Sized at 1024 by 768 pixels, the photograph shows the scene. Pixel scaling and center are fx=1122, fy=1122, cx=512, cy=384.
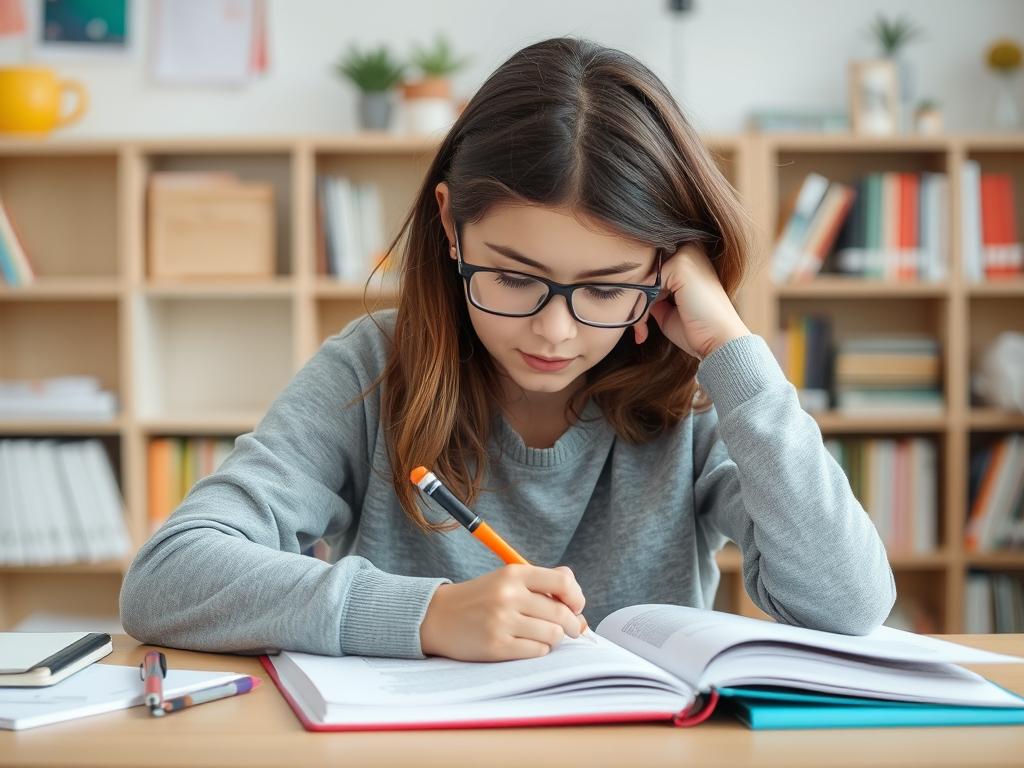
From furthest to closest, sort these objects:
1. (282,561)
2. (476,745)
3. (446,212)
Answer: (446,212)
(282,561)
(476,745)

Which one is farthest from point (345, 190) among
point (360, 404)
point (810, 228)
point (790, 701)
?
point (790, 701)

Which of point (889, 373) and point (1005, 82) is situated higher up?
point (1005, 82)

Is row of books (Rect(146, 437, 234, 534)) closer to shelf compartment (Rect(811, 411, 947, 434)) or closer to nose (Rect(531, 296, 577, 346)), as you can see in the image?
shelf compartment (Rect(811, 411, 947, 434))

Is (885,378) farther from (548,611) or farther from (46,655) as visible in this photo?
(46,655)

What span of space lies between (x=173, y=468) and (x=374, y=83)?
1.18 metres

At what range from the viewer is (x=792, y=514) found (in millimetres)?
1043

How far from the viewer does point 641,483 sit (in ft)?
4.24

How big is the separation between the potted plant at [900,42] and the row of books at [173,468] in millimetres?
2067

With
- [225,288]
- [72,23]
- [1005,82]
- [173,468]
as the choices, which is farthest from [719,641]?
[72,23]

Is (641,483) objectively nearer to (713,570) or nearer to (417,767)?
(713,570)

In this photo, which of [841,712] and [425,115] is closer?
[841,712]

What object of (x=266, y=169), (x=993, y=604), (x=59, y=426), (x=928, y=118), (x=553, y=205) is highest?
(x=928, y=118)

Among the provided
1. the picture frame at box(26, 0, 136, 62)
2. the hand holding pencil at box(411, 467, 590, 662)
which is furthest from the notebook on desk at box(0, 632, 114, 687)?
the picture frame at box(26, 0, 136, 62)

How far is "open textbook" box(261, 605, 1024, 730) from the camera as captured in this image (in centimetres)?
74
